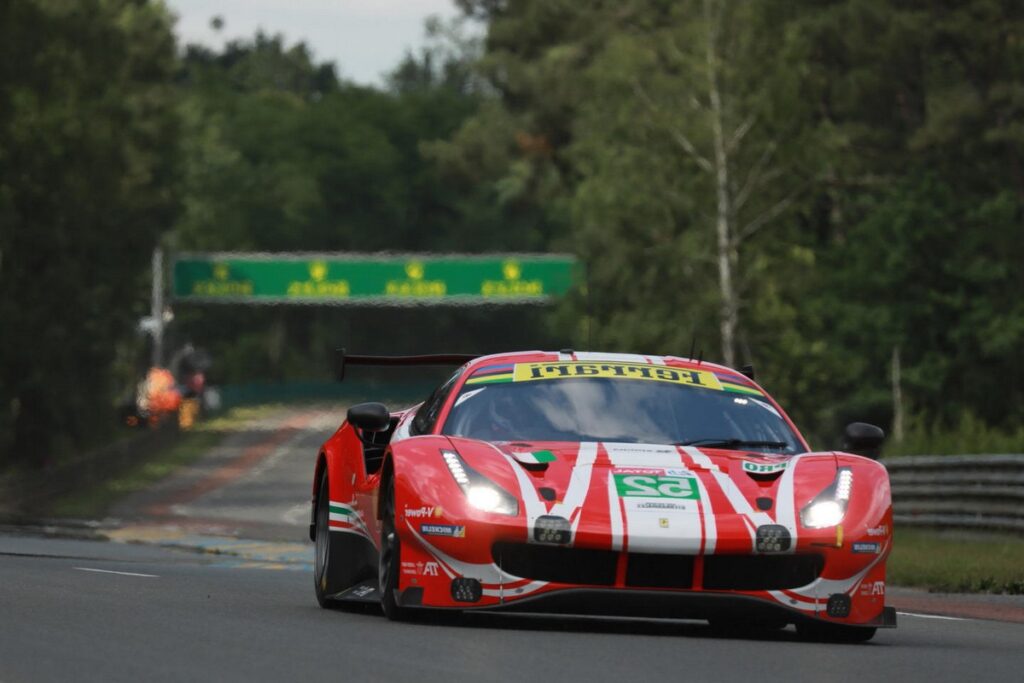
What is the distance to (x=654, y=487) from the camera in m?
10.2

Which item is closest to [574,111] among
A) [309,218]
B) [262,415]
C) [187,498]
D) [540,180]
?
[540,180]

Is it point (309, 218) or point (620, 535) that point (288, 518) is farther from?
point (309, 218)

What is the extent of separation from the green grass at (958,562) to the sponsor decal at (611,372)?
5414mm

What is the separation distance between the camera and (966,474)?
24.6m

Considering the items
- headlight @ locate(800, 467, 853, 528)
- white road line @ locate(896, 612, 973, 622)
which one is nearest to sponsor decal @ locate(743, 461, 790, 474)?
headlight @ locate(800, 467, 853, 528)

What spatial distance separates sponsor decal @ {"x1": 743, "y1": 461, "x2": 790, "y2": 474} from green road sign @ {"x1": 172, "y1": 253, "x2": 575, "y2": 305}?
7159 centimetres

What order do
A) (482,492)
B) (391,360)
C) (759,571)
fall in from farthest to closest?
(391,360) < (482,492) < (759,571)

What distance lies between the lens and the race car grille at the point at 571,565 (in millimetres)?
10023

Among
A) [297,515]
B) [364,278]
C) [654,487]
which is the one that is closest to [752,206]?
[297,515]

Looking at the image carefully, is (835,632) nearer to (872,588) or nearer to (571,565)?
(872,588)

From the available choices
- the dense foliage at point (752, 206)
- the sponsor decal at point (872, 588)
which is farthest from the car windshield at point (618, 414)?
the dense foliage at point (752, 206)

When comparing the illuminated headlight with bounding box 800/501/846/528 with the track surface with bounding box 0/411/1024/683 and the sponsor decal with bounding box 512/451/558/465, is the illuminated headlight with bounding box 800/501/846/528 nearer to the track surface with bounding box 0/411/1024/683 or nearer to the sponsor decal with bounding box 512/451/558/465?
the track surface with bounding box 0/411/1024/683

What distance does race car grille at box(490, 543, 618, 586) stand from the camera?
10023 millimetres

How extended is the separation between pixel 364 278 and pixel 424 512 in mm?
74647
